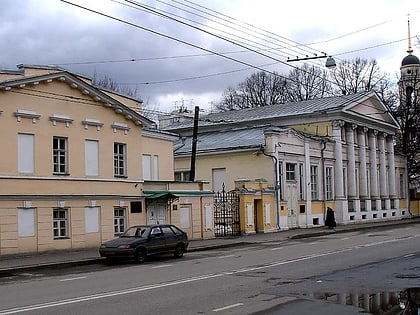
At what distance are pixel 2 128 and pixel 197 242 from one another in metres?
11.4

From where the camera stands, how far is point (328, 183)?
4941cm

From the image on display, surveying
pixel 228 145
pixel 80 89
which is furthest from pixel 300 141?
pixel 80 89

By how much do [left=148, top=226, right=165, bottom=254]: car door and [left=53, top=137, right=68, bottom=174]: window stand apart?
549 cm

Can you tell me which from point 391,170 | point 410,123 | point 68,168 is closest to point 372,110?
point 391,170

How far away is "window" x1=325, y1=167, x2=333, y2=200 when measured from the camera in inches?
1927

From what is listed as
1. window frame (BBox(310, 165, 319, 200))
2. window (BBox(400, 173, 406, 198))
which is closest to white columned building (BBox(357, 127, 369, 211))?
window frame (BBox(310, 165, 319, 200))

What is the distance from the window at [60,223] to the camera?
2652 cm

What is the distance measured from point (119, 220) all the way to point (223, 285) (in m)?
15.2

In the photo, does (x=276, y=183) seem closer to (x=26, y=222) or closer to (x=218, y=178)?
(x=218, y=178)

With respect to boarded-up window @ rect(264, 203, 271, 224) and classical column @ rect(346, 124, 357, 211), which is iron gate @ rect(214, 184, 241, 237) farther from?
classical column @ rect(346, 124, 357, 211)

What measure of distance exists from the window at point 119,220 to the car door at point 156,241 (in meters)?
5.54

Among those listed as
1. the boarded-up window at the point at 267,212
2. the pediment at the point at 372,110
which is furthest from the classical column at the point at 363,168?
the boarded-up window at the point at 267,212

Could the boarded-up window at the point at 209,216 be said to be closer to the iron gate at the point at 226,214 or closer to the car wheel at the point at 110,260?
the iron gate at the point at 226,214

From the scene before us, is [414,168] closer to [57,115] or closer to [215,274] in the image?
[57,115]
